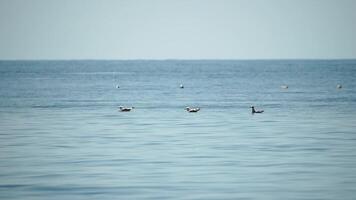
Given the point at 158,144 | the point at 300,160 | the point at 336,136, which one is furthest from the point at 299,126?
the point at 300,160

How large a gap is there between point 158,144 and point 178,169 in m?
7.66

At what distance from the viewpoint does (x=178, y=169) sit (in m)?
28.4

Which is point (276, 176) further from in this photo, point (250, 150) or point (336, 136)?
point (336, 136)

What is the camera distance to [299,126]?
1758 inches

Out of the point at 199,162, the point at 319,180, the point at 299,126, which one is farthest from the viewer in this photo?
the point at 299,126

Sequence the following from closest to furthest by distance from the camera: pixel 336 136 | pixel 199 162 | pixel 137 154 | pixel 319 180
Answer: pixel 319 180 < pixel 199 162 < pixel 137 154 < pixel 336 136

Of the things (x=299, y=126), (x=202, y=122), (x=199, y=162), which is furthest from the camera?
(x=202, y=122)

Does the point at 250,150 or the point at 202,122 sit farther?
the point at 202,122

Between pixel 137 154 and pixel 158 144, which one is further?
pixel 158 144

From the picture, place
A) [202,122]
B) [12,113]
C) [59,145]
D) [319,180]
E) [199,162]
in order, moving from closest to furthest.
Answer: [319,180] → [199,162] → [59,145] → [202,122] → [12,113]

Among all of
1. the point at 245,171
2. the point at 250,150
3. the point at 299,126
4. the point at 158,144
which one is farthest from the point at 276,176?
the point at 299,126

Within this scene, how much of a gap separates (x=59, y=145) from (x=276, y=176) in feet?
40.7

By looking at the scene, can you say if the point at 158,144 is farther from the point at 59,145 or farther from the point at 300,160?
the point at 300,160

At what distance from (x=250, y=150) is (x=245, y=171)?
557 centimetres
